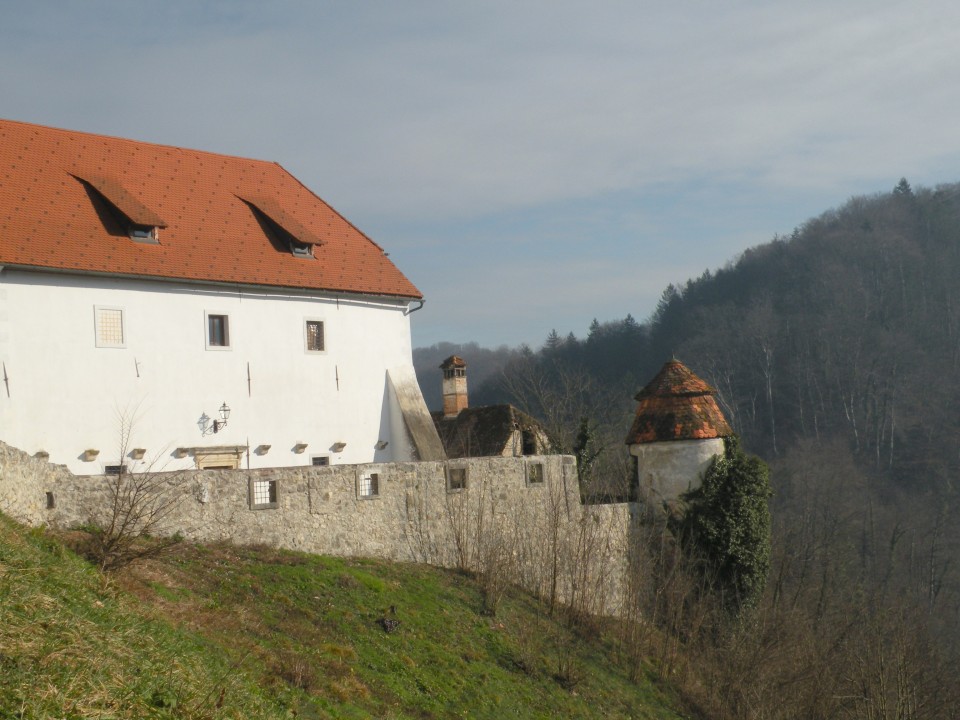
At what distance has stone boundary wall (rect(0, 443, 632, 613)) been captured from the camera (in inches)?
733

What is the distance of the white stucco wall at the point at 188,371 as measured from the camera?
924 inches

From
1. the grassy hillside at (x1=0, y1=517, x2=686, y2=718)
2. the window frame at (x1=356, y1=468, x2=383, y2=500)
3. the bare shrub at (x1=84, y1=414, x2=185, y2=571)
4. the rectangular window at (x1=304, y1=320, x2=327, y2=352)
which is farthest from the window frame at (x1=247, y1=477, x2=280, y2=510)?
the rectangular window at (x1=304, y1=320, x2=327, y2=352)

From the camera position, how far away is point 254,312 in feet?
89.0

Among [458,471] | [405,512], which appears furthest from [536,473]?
[405,512]

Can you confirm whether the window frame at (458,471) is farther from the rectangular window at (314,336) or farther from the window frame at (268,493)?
the rectangular window at (314,336)

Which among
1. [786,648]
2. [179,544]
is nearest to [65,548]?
[179,544]

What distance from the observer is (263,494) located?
21109mm

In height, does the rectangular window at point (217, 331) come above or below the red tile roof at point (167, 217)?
below

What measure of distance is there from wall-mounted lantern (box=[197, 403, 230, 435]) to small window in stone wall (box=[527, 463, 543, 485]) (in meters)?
7.08

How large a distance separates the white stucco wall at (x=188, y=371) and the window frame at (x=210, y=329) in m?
0.08

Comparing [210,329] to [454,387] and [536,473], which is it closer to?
[536,473]

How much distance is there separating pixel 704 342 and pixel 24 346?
71.7 metres

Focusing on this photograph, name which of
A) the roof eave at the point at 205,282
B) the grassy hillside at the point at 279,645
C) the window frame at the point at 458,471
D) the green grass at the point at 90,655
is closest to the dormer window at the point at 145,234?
the roof eave at the point at 205,282

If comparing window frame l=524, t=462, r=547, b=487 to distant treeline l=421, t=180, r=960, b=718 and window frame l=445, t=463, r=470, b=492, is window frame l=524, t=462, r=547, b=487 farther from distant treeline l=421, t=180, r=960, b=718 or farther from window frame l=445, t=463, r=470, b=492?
distant treeline l=421, t=180, r=960, b=718
